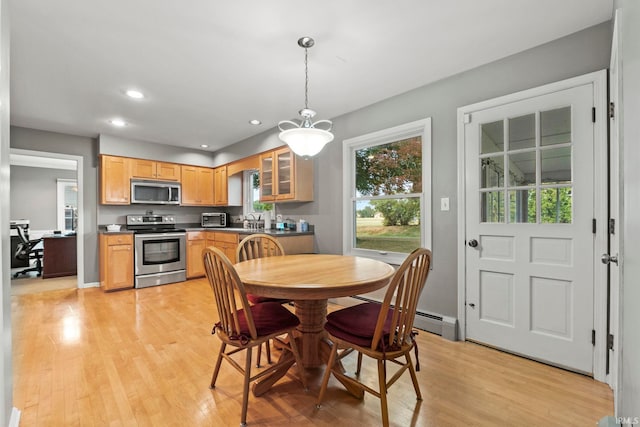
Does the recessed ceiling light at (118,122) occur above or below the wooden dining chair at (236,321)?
above

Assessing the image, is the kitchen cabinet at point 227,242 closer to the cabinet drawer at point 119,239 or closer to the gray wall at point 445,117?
the cabinet drawer at point 119,239

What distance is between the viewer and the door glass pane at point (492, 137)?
244 centimetres

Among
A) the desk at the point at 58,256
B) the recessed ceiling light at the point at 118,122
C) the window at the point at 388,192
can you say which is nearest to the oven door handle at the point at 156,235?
the recessed ceiling light at the point at 118,122

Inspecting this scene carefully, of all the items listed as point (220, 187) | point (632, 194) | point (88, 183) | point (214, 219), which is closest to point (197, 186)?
point (220, 187)

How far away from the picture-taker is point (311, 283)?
64.3 inches

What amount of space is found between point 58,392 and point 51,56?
97.4 inches

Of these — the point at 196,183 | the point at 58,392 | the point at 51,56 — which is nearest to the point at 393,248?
the point at 58,392

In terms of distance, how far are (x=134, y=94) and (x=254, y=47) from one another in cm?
169

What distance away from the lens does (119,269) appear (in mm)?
4480

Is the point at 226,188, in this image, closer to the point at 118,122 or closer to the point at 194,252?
the point at 194,252

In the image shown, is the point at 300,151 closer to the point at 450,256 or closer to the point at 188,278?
the point at 450,256

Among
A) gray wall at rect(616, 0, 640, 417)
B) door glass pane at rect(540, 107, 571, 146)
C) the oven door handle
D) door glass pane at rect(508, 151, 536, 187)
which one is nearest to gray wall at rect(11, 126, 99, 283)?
the oven door handle

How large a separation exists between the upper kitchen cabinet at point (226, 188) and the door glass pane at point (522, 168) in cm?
445

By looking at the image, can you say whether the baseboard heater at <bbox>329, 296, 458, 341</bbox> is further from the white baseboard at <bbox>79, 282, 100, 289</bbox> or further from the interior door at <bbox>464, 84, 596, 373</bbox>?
the white baseboard at <bbox>79, 282, 100, 289</bbox>
